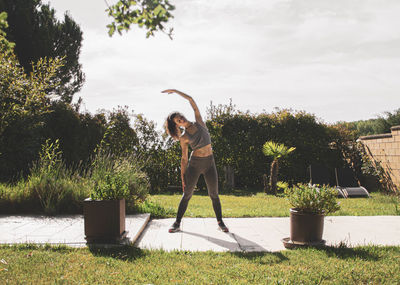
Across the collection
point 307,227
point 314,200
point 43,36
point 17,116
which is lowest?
point 307,227

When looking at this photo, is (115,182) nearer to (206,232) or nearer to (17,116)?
(206,232)

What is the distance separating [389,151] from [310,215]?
717 centimetres

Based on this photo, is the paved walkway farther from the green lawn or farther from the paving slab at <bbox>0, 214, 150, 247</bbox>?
the green lawn

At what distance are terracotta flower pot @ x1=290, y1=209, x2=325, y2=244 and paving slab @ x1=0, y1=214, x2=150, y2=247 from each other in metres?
2.13

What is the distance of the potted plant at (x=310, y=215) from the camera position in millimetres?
3967

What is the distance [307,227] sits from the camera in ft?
13.0

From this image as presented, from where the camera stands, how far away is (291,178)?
11539 mm

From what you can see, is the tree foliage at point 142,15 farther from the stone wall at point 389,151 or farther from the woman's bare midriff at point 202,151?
the stone wall at point 389,151

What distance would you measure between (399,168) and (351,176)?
148cm

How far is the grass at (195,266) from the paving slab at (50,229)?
12.7 inches

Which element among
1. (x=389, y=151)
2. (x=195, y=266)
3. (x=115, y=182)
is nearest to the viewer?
(x=195, y=266)

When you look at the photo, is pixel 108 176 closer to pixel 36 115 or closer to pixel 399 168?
pixel 36 115

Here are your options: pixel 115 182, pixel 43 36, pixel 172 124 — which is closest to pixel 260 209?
pixel 172 124

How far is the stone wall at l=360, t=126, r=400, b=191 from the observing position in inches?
365
